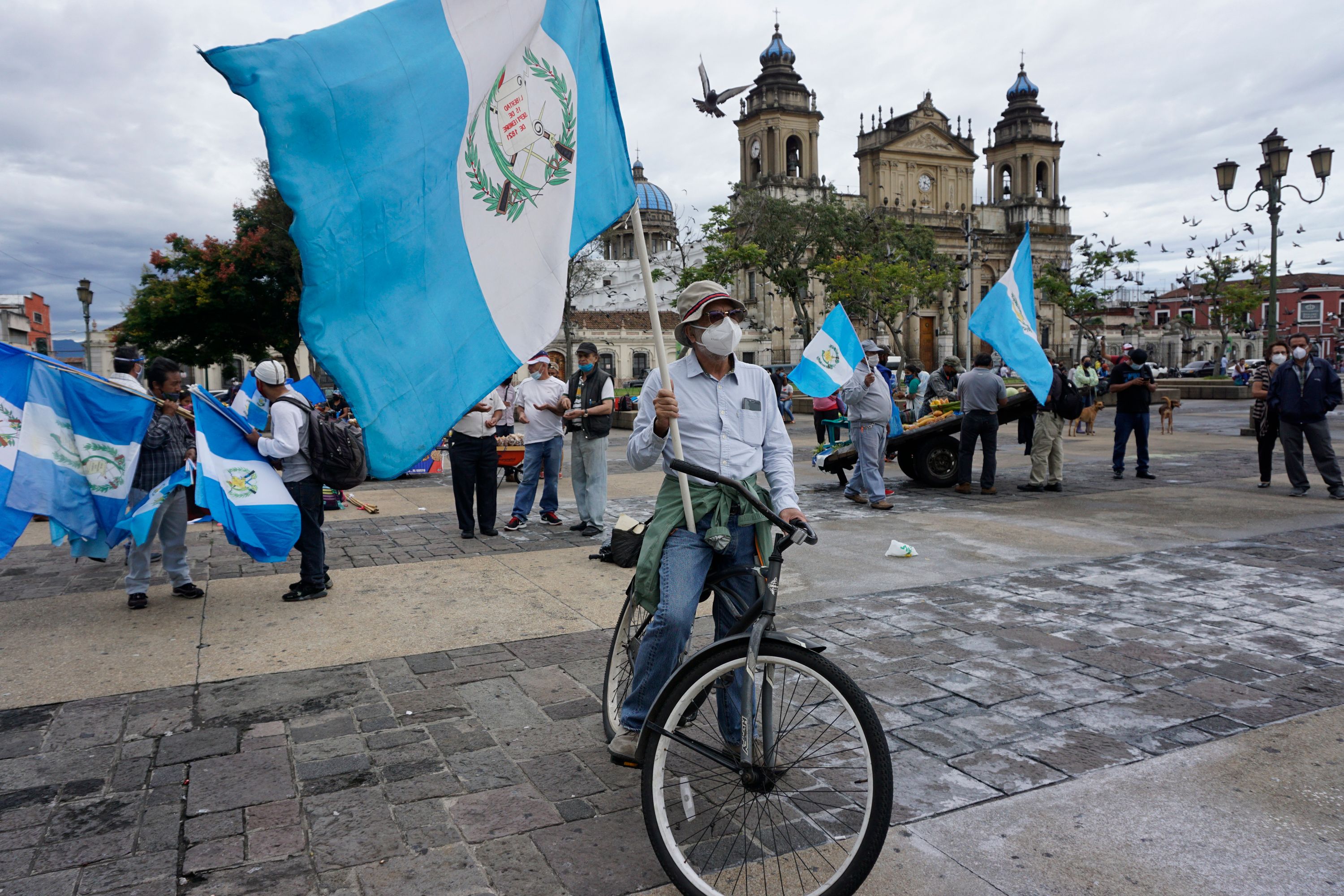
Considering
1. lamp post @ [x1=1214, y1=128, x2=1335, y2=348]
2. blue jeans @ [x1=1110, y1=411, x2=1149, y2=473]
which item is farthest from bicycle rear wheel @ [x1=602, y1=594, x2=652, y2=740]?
lamp post @ [x1=1214, y1=128, x2=1335, y2=348]

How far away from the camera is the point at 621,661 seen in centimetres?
393

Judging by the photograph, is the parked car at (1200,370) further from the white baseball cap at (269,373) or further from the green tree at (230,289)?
the white baseball cap at (269,373)

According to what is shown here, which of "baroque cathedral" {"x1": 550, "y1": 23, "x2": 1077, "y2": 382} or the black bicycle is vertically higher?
"baroque cathedral" {"x1": 550, "y1": 23, "x2": 1077, "y2": 382}

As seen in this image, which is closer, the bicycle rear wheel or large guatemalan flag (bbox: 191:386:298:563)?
the bicycle rear wheel

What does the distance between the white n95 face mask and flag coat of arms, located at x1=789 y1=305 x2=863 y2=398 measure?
7985 millimetres

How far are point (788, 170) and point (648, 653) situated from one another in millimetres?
66772

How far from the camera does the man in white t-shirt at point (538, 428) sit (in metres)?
9.27

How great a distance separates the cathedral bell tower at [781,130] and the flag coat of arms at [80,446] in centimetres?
5983

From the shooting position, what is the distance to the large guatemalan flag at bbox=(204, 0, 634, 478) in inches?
117

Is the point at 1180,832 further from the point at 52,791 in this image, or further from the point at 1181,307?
the point at 1181,307

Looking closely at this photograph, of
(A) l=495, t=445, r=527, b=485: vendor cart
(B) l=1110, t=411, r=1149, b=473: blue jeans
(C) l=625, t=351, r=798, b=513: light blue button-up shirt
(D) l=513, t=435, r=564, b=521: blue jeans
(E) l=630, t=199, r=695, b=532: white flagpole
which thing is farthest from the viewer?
(A) l=495, t=445, r=527, b=485: vendor cart

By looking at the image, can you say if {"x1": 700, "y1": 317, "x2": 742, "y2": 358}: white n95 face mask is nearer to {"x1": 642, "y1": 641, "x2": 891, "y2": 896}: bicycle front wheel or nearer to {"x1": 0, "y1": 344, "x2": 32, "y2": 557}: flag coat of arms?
{"x1": 642, "y1": 641, "x2": 891, "y2": 896}: bicycle front wheel

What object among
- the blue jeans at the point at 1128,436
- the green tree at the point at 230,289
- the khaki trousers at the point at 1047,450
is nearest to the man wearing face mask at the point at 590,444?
the khaki trousers at the point at 1047,450

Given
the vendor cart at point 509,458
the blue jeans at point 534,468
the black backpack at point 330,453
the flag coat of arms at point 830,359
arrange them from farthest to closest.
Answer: the vendor cart at point 509,458 < the flag coat of arms at point 830,359 < the blue jeans at point 534,468 < the black backpack at point 330,453
